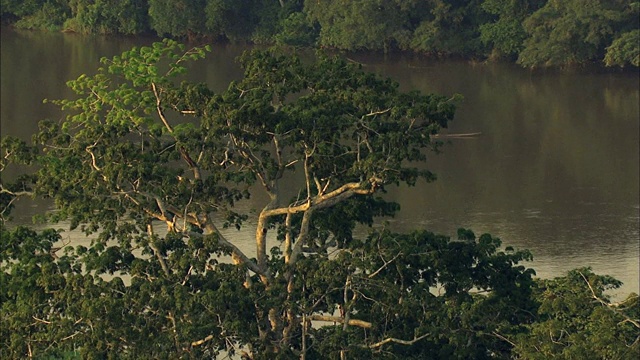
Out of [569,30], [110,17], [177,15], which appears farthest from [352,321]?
[110,17]

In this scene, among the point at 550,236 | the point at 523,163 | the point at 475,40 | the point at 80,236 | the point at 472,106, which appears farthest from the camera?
the point at 475,40

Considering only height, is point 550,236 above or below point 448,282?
below

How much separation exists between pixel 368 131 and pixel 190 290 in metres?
2.46

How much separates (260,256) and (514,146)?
842 inches

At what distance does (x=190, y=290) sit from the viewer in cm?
1501

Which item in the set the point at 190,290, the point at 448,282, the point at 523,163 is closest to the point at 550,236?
the point at 523,163

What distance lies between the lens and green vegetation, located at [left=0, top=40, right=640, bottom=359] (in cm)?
1470

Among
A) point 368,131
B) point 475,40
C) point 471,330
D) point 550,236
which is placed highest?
point 368,131

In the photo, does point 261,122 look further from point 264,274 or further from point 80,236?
point 80,236

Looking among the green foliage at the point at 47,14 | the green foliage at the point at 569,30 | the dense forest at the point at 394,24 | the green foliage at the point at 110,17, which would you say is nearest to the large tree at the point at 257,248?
the dense forest at the point at 394,24

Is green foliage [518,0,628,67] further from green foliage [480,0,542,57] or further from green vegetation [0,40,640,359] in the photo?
green vegetation [0,40,640,359]

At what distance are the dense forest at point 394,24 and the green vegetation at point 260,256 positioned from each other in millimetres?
29497

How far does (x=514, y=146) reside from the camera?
36438mm

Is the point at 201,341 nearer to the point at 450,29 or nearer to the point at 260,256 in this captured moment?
the point at 260,256
